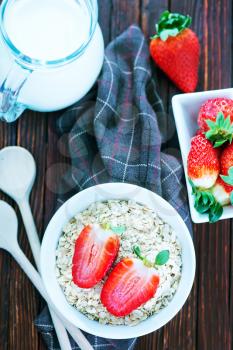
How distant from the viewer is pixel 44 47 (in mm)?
981

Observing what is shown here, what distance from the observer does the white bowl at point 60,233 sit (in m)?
1.03

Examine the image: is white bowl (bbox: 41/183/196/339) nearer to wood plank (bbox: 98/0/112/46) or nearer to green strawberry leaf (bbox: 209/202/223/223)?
green strawberry leaf (bbox: 209/202/223/223)

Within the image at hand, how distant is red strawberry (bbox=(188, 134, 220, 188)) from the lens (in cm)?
101

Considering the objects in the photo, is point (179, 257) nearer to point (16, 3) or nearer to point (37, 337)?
point (37, 337)

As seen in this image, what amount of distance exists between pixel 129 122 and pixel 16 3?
299 millimetres

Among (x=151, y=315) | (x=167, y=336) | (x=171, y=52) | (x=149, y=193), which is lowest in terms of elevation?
(x=167, y=336)

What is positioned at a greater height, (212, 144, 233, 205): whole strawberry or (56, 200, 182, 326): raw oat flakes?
(212, 144, 233, 205): whole strawberry

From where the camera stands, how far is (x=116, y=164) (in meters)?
1.12

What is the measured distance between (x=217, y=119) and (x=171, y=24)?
0.79 ft

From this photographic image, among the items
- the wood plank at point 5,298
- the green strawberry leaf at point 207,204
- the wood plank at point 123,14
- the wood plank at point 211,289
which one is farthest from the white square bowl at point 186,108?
the wood plank at point 5,298

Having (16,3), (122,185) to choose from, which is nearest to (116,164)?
(122,185)

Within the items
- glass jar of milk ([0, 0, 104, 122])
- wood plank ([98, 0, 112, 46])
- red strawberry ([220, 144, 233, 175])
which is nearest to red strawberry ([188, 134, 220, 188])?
red strawberry ([220, 144, 233, 175])

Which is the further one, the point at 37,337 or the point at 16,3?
the point at 37,337

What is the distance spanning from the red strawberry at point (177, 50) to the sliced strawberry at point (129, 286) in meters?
0.37
